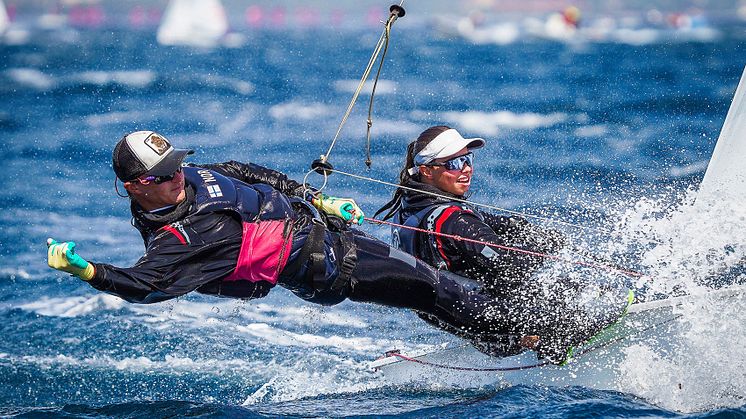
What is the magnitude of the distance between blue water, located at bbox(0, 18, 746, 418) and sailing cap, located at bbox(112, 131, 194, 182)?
142 centimetres

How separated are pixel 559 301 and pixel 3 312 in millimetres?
4267

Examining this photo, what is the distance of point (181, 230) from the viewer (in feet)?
15.6

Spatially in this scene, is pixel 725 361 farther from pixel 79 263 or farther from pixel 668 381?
pixel 79 263

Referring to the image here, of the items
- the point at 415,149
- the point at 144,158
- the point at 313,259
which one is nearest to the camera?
the point at 144,158

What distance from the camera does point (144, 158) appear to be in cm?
470

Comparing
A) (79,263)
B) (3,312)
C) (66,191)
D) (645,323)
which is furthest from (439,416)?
(66,191)

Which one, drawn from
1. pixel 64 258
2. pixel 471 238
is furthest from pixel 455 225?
pixel 64 258

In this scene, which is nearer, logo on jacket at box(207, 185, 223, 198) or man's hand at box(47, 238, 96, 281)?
man's hand at box(47, 238, 96, 281)

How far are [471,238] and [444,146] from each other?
22.5 inches

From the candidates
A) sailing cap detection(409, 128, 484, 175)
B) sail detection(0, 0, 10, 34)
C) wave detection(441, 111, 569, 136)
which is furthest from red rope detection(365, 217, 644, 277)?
sail detection(0, 0, 10, 34)

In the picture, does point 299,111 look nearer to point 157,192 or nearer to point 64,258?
point 157,192

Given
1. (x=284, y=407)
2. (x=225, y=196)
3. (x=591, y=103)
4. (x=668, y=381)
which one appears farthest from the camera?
(x=591, y=103)

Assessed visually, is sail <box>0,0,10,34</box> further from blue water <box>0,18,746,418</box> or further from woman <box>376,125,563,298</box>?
woman <box>376,125,563,298</box>

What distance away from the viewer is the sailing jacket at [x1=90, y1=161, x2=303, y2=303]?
15.3 ft
